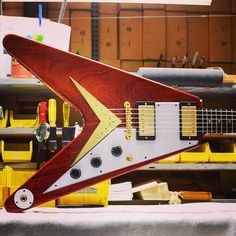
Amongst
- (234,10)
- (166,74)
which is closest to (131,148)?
(166,74)

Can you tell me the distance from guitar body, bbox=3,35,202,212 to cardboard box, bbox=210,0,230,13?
1.60m

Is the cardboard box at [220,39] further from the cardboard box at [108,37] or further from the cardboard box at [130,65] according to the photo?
the cardboard box at [108,37]

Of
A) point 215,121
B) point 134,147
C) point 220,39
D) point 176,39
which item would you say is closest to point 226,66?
point 220,39

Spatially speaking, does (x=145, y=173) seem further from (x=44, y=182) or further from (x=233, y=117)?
(x=44, y=182)

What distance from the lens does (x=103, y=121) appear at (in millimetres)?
1722

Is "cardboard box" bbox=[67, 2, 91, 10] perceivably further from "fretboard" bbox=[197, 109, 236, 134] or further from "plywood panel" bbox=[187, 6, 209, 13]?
"fretboard" bbox=[197, 109, 236, 134]

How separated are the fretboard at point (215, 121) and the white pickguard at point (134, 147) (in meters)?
0.09

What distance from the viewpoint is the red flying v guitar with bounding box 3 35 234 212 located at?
1.66m

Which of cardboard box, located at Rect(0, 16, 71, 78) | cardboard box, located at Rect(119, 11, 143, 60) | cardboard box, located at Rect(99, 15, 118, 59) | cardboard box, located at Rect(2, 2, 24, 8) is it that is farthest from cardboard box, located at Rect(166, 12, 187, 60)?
cardboard box, located at Rect(2, 2, 24, 8)

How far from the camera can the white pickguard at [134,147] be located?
1692 millimetres

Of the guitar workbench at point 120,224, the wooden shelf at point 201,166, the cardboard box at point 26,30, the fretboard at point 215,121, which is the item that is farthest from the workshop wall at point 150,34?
the guitar workbench at point 120,224

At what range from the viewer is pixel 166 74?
2.31 meters

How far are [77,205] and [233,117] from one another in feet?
3.31

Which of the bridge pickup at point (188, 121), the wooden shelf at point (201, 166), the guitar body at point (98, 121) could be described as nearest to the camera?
Answer: the guitar body at point (98, 121)
